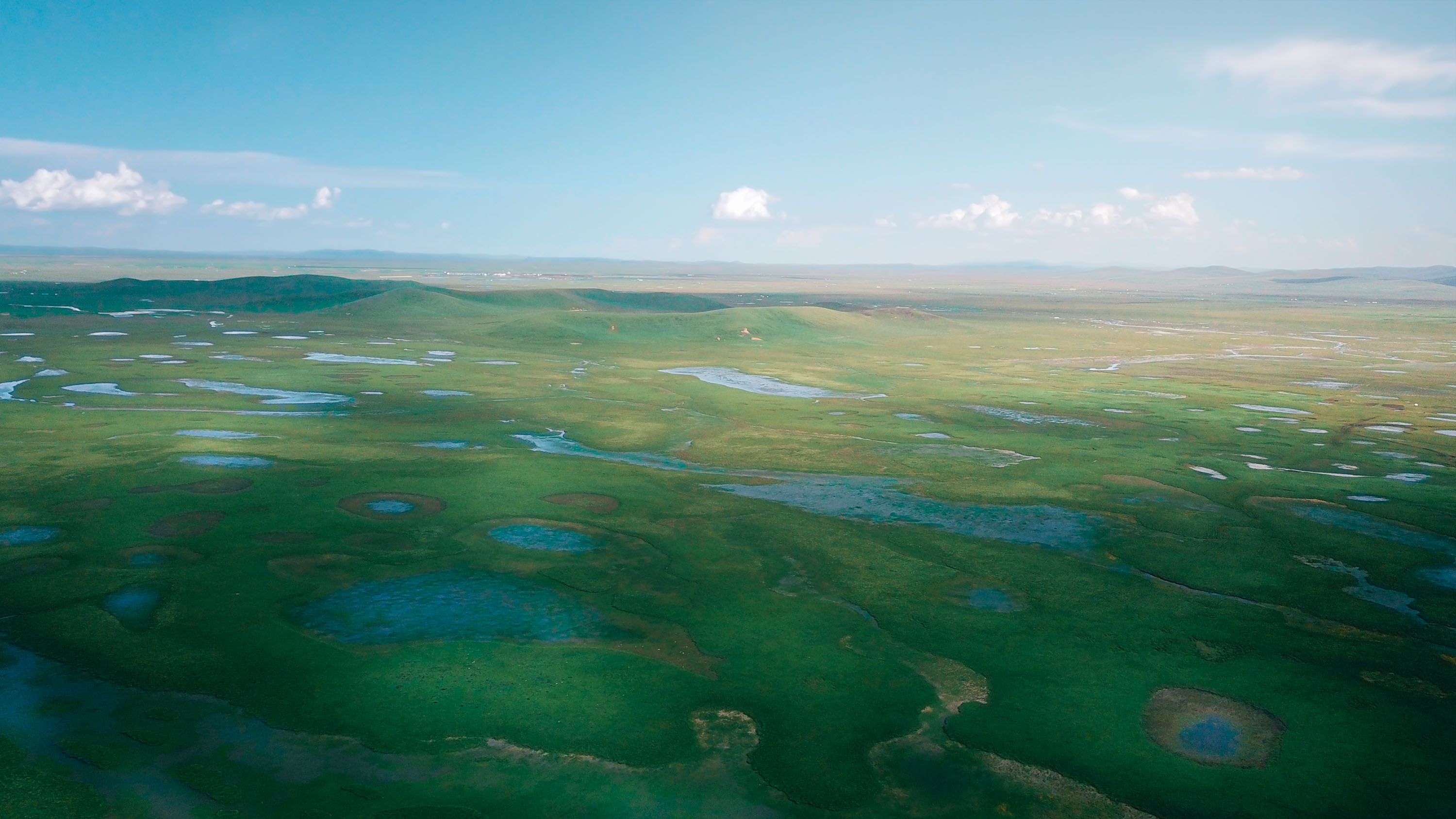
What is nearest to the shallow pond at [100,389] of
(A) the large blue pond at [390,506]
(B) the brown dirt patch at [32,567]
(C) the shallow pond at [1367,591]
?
(A) the large blue pond at [390,506]

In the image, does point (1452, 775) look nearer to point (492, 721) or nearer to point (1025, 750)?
point (1025, 750)

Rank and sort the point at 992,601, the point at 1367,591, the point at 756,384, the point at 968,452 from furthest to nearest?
1. the point at 756,384
2. the point at 968,452
3. the point at 1367,591
4. the point at 992,601

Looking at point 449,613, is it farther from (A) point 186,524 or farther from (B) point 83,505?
(B) point 83,505

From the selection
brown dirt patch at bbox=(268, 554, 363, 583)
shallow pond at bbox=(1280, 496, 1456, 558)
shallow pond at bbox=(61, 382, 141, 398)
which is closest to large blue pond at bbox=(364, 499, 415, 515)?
brown dirt patch at bbox=(268, 554, 363, 583)

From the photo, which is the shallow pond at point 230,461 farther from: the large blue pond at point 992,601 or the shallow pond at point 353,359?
the shallow pond at point 353,359

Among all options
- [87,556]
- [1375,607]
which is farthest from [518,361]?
[1375,607]

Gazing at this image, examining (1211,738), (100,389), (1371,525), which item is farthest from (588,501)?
(100,389)
